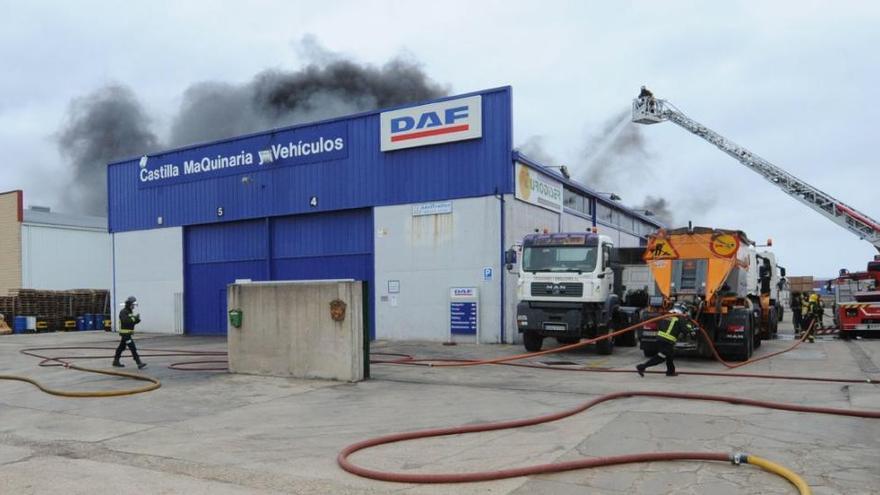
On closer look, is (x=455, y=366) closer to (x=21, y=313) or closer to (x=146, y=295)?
(x=146, y=295)

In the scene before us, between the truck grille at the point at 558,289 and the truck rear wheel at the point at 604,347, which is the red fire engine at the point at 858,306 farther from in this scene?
the truck grille at the point at 558,289

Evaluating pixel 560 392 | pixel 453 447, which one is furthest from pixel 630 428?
pixel 560 392

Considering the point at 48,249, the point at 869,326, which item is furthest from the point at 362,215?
the point at 48,249

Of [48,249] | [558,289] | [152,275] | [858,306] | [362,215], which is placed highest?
[362,215]

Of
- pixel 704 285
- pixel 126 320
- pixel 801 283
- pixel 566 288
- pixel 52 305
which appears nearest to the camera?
pixel 126 320

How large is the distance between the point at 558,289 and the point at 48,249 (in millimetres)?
33611

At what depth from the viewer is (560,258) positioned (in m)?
16.8

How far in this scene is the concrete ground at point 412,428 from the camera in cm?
602

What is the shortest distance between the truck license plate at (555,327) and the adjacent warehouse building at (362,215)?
12.0 ft

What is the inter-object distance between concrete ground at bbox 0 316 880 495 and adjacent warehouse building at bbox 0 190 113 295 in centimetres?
2807

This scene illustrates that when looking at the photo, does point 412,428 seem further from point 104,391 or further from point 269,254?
point 269,254

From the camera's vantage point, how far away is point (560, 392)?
1084 centimetres

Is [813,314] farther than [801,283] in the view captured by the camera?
No

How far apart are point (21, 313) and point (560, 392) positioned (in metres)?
29.4
